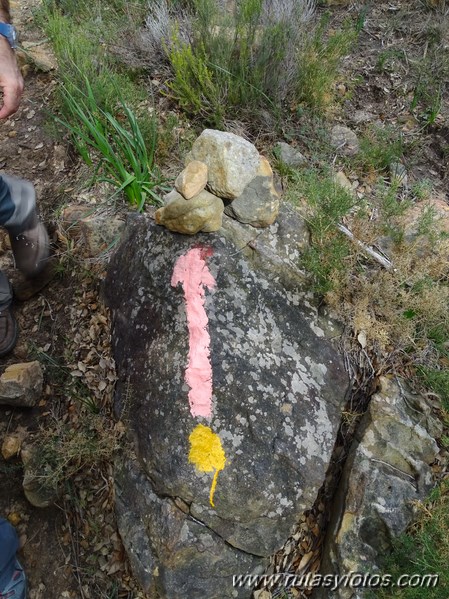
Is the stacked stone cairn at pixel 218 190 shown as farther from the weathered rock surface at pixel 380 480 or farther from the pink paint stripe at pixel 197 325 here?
the weathered rock surface at pixel 380 480

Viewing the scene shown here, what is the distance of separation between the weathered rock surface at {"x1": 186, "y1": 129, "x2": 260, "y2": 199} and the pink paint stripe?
0.35 meters

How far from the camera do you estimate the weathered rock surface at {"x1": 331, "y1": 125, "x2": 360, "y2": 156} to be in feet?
10.2

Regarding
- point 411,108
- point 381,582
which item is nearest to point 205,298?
point 381,582

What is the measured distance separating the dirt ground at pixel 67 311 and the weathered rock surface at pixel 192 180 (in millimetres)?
794

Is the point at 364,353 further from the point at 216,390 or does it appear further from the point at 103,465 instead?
the point at 103,465

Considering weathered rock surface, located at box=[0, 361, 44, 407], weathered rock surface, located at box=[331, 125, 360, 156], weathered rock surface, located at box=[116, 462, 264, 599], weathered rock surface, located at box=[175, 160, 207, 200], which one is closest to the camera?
weathered rock surface, located at box=[116, 462, 264, 599]

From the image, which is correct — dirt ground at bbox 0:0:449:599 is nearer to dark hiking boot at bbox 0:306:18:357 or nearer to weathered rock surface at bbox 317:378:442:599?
dark hiking boot at bbox 0:306:18:357

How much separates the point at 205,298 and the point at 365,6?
312cm

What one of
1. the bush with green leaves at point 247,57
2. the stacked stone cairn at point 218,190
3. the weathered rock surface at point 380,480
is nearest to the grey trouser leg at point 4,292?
the stacked stone cairn at point 218,190

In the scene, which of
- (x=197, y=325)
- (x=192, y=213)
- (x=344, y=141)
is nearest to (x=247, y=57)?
(x=344, y=141)

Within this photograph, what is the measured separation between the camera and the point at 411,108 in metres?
3.31

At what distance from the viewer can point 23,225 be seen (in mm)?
2533

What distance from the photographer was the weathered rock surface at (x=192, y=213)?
85.2 inches

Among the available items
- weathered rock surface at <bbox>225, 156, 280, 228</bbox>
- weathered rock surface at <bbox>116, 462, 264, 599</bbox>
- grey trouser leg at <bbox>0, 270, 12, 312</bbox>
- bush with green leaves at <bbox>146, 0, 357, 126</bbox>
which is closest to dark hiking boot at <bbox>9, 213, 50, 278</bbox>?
grey trouser leg at <bbox>0, 270, 12, 312</bbox>
